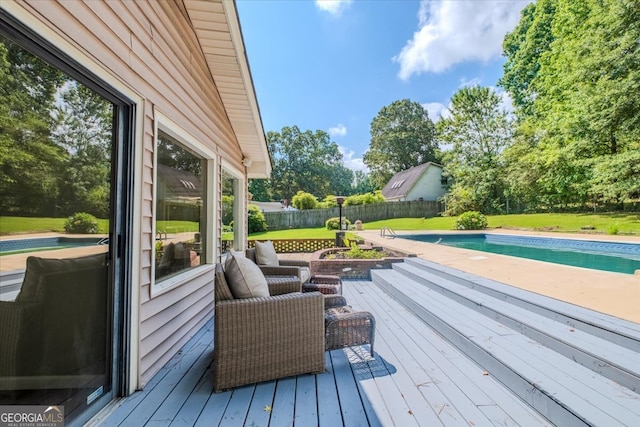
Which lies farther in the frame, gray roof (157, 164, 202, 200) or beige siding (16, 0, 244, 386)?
gray roof (157, 164, 202, 200)

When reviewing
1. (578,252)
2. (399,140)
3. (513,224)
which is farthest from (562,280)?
(399,140)

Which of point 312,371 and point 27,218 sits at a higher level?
point 27,218

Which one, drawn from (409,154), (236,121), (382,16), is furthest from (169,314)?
(409,154)

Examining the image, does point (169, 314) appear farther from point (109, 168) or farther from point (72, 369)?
point (109, 168)

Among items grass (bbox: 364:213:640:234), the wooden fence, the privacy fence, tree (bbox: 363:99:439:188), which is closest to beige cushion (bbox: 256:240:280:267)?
the wooden fence

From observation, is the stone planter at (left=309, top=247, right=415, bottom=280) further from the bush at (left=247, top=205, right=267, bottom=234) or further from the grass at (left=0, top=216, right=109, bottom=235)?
the bush at (left=247, top=205, right=267, bottom=234)

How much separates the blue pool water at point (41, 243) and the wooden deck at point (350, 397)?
110 cm

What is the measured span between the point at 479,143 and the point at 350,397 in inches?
900

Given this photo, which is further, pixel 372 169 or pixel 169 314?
pixel 372 169

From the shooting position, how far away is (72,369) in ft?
6.01

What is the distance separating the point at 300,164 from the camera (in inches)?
1487

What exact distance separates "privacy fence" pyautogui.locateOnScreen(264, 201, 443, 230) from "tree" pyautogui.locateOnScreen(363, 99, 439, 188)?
510 inches

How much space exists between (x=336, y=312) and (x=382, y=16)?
13094 mm

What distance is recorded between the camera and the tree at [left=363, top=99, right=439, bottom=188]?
3466cm
